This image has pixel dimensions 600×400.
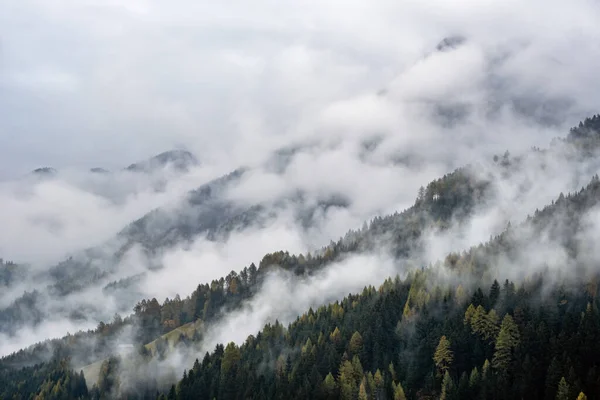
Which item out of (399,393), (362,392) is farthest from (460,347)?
(362,392)

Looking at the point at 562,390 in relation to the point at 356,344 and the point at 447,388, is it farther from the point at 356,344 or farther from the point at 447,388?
the point at 356,344

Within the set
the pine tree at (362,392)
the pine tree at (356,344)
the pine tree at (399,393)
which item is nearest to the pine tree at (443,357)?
the pine tree at (399,393)

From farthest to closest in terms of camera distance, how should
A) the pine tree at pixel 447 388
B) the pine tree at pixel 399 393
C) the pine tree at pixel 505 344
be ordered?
the pine tree at pixel 505 344
the pine tree at pixel 399 393
the pine tree at pixel 447 388

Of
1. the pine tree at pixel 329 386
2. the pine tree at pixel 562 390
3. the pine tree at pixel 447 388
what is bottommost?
the pine tree at pixel 562 390

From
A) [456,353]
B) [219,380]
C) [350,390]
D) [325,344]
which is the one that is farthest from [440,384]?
[219,380]

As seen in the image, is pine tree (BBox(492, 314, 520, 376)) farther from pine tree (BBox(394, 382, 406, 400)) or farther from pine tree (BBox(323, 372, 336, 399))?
pine tree (BBox(323, 372, 336, 399))

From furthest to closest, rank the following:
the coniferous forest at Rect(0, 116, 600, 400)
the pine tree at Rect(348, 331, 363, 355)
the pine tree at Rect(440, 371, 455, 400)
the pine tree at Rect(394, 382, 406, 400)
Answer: the pine tree at Rect(348, 331, 363, 355) < the pine tree at Rect(394, 382, 406, 400) < the pine tree at Rect(440, 371, 455, 400) < the coniferous forest at Rect(0, 116, 600, 400)

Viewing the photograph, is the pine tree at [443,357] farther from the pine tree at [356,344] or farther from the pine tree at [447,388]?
the pine tree at [356,344]

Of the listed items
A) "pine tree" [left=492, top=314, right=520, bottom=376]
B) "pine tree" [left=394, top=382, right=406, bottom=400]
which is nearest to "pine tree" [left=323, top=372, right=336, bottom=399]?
"pine tree" [left=394, top=382, right=406, bottom=400]

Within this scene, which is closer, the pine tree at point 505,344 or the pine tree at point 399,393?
the pine tree at point 399,393

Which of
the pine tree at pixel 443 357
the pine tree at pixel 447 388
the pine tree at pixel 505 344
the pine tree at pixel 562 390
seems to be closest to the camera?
the pine tree at pixel 562 390

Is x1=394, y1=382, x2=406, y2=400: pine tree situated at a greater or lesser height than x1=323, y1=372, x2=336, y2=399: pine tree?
lesser
